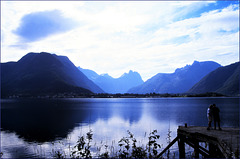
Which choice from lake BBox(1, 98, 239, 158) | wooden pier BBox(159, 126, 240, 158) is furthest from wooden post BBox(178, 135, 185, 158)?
lake BBox(1, 98, 239, 158)

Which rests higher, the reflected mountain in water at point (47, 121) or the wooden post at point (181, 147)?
the wooden post at point (181, 147)

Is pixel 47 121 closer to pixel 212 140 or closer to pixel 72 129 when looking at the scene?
pixel 72 129

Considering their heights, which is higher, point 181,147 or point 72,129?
point 181,147

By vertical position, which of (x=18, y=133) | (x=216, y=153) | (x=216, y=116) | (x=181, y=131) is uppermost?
(x=216, y=116)

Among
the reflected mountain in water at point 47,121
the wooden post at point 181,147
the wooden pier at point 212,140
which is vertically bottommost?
the reflected mountain in water at point 47,121

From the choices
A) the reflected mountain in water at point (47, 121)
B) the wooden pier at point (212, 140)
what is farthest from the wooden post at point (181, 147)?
the reflected mountain in water at point (47, 121)

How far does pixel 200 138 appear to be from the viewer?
65.7ft

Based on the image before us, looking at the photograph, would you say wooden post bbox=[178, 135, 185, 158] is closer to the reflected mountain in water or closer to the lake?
the lake

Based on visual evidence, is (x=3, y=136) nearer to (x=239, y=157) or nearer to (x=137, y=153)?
(x=137, y=153)

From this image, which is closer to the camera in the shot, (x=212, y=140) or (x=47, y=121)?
(x=212, y=140)

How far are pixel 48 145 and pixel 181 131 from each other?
992 inches

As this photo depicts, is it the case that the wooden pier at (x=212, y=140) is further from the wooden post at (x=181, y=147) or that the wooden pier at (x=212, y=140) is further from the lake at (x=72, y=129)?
the lake at (x=72, y=129)

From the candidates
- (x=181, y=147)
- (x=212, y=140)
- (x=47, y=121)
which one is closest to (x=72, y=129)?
(x=47, y=121)

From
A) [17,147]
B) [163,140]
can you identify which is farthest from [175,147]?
[17,147]
